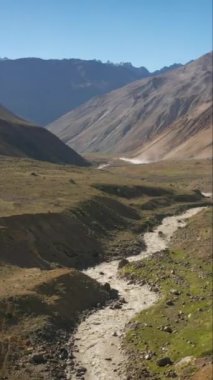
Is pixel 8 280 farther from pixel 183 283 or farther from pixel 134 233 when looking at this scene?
pixel 134 233

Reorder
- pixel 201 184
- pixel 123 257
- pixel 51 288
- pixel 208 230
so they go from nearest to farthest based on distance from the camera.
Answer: pixel 51 288 → pixel 123 257 → pixel 208 230 → pixel 201 184

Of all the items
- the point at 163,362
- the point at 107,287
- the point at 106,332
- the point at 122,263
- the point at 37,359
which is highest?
the point at 37,359

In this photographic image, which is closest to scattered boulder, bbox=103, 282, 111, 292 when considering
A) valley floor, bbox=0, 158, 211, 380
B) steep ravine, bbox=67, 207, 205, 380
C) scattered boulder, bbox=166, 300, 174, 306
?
valley floor, bbox=0, 158, 211, 380

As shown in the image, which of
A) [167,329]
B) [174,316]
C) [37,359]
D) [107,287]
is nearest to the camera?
[37,359]

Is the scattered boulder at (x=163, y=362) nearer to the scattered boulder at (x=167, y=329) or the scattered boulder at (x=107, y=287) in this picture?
the scattered boulder at (x=167, y=329)

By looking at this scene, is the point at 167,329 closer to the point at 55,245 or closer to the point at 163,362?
the point at 163,362

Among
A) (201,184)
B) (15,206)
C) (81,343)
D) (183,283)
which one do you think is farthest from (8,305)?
(201,184)

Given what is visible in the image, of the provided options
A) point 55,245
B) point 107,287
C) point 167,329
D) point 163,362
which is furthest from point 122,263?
point 163,362

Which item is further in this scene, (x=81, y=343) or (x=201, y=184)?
(x=201, y=184)
